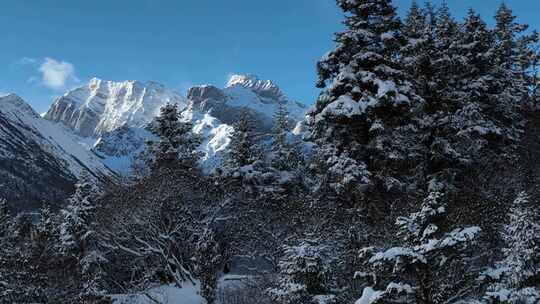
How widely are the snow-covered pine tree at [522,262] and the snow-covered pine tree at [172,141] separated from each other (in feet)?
76.6

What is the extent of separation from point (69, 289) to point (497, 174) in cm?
2013

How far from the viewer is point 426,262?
1261 cm

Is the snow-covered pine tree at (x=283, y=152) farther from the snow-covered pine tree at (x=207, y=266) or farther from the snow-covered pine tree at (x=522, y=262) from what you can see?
the snow-covered pine tree at (x=522, y=262)

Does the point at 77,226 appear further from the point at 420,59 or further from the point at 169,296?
the point at 420,59

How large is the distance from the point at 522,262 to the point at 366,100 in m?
8.26

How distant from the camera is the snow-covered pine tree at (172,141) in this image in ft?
112

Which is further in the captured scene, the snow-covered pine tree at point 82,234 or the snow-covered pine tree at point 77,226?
the snow-covered pine tree at point 77,226

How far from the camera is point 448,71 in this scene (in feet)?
79.6

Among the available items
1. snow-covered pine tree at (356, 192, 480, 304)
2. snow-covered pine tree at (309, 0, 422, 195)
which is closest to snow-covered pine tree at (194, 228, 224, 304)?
snow-covered pine tree at (309, 0, 422, 195)

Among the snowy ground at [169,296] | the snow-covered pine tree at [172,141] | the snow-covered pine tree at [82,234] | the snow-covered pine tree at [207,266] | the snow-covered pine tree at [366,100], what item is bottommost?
the snowy ground at [169,296]

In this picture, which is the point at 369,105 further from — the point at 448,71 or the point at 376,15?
the point at 448,71

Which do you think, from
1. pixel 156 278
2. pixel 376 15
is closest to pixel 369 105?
pixel 376 15

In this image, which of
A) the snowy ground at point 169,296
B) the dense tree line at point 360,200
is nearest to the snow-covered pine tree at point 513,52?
the dense tree line at point 360,200

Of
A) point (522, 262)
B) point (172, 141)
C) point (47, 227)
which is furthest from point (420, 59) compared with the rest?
point (47, 227)
